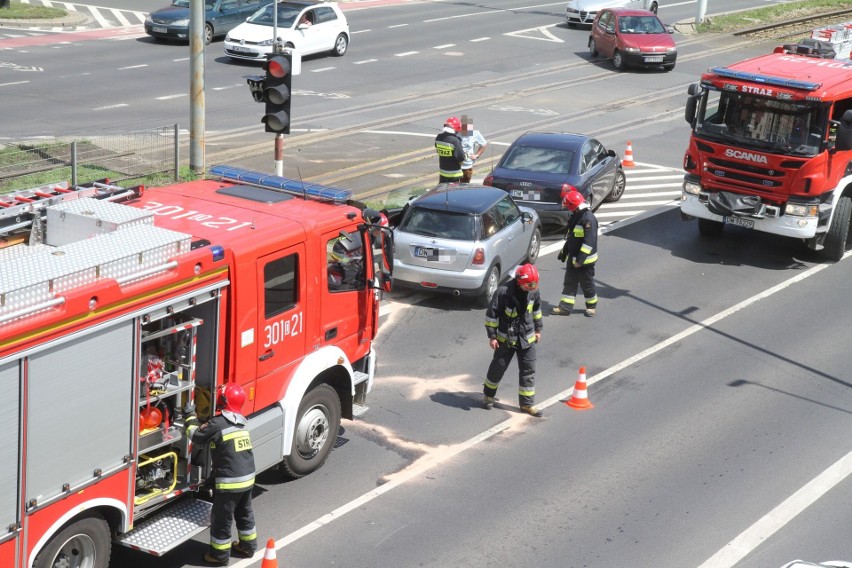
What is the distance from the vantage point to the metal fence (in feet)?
62.0

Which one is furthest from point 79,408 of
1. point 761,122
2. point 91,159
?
point 761,122

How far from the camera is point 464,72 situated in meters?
32.8

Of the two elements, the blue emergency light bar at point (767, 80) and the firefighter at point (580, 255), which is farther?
the blue emergency light bar at point (767, 80)

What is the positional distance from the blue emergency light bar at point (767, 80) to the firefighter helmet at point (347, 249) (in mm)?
8747

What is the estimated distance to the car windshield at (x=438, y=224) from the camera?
15.6 metres

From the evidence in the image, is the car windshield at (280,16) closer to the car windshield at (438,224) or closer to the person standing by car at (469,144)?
the person standing by car at (469,144)

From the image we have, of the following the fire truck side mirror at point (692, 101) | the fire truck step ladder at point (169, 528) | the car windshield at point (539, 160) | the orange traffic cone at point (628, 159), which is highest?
the fire truck side mirror at point (692, 101)

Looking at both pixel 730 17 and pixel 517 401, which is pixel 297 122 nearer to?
pixel 517 401

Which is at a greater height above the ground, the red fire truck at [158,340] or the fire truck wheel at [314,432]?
the red fire truck at [158,340]

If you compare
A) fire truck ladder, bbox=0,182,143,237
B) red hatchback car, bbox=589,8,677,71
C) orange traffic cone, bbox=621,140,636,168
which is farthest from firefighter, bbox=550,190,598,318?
red hatchback car, bbox=589,8,677,71

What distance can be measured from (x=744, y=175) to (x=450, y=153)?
177 inches

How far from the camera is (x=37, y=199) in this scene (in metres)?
9.83

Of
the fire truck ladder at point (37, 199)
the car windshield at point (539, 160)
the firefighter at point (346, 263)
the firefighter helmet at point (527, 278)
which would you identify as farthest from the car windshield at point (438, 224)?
the fire truck ladder at point (37, 199)

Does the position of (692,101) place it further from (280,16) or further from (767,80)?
(280,16)
